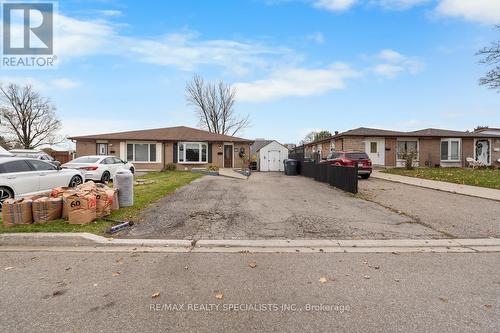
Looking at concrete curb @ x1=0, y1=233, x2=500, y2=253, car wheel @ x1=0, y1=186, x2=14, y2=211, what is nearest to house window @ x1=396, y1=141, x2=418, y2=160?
concrete curb @ x1=0, y1=233, x2=500, y2=253

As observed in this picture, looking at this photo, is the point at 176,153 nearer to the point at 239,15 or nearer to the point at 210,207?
the point at 239,15

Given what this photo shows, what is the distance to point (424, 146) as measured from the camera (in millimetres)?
25609

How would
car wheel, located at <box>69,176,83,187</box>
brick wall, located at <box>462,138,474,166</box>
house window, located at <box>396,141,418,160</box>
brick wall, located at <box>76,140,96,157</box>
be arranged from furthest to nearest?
brick wall, located at <box>462,138,474,166</box>, house window, located at <box>396,141,418,160</box>, brick wall, located at <box>76,140,96,157</box>, car wheel, located at <box>69,176,83,187</box>

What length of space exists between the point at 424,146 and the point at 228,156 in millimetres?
17172

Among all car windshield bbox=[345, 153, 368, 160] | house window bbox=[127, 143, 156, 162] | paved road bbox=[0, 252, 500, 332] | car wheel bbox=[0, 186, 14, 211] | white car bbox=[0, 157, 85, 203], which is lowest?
paved road bbox=[0, 252, 500, 332]

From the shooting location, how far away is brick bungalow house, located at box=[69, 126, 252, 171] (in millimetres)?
25203

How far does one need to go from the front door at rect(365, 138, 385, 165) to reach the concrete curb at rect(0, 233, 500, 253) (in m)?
20.4

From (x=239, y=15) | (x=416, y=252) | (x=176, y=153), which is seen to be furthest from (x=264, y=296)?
(x=176, y=153)

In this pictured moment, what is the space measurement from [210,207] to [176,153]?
18.0 meters

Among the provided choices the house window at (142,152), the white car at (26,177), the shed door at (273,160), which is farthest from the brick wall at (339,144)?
the white car at (26,177)

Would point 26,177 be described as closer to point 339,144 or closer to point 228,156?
point 228,156

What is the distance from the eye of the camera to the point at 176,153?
25562 mm

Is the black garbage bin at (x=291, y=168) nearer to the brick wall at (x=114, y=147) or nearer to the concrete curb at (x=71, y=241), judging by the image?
the brick wall at (x=114, y=147)

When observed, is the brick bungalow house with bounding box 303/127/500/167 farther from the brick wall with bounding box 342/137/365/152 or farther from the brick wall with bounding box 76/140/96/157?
the brick wall with bounding box 76/140/96/157
